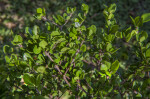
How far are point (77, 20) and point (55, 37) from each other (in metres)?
0.21

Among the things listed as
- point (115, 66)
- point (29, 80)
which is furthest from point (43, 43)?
point (115, 66)

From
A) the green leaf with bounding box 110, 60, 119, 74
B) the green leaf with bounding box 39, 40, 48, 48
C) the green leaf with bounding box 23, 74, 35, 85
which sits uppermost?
the green leaf with bounding box 39, 40, 48, 48

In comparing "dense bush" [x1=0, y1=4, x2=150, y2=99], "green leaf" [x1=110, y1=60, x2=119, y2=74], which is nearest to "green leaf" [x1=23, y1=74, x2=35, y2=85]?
"dense bush" [x1=0, y1=4, x2=150, y2=99]

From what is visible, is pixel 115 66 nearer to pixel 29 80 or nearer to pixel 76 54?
pixel 76 54

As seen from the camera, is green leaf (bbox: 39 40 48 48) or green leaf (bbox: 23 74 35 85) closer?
green leaf (bbox: 23 74 35 85)

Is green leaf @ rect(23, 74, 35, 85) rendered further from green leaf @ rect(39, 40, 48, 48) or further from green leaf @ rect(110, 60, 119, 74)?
green leaf @ rect(110, 60, 119, 74)

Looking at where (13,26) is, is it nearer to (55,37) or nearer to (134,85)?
(55,37)

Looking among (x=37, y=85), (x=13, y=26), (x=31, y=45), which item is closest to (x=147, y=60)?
(x=37, y=85)

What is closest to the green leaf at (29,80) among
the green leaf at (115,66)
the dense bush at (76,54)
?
the dense bush at (76,54)

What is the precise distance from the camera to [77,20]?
1115 mm

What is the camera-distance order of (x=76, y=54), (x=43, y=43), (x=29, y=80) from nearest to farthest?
(x=29, y=80), (x=43, y=43), (x=76, y=54)

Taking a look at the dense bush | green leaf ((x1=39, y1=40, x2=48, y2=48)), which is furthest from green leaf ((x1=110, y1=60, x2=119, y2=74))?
green leaf ((x1=39, y1=40, x2=48, y2=48))

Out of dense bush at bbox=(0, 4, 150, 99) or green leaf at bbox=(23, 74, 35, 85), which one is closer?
green leaf at bbox=(23, 74, 35, 85)

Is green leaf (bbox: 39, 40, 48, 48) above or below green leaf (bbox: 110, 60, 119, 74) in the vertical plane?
above
